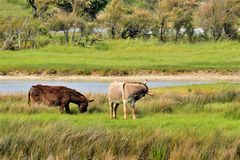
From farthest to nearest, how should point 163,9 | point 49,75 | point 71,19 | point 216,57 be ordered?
point 163,9 → point 71,19 → point 216,57 → point 49,75

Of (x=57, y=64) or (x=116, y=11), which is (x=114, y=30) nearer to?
(x=116, y=11)

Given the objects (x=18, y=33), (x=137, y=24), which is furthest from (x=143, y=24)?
(x=18, y=33)

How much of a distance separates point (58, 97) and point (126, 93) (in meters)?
2.29

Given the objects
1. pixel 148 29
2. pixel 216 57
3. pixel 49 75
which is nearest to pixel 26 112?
pixel 49 75

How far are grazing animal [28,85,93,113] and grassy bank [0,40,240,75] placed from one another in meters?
19.5

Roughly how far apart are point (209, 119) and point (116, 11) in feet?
141

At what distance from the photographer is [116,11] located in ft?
191

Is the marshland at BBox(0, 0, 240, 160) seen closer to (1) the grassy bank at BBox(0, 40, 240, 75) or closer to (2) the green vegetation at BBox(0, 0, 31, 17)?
(1) the grassy bank at BBox(0, 40, 240, 75)

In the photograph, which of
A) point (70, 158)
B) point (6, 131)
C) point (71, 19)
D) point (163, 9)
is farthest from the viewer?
point (163, 9)

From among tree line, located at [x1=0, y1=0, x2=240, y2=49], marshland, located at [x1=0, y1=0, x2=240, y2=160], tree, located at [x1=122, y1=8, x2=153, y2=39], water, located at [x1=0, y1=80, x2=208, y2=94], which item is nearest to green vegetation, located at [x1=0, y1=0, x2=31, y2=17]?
marshland, located at [x1=0, y1=0, x2=240, y2=160]

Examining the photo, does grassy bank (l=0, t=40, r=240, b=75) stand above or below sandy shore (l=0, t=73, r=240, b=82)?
above

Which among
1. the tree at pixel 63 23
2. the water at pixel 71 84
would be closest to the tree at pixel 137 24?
the tree at pixel 63 23

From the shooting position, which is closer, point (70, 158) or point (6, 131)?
point (70, 158)

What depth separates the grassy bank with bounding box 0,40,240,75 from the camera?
39125 millimetres
